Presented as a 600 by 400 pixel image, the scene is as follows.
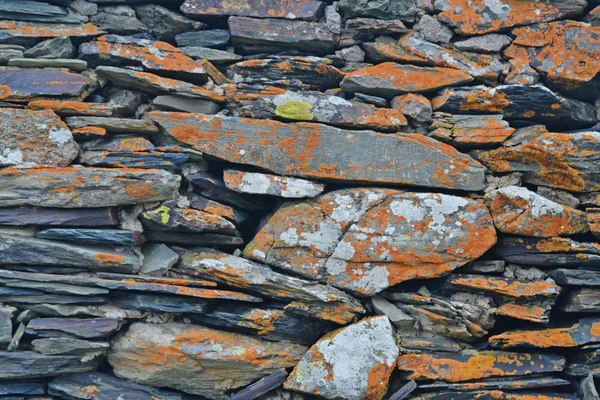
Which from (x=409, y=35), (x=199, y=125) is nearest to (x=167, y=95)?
(x=199, y=125)

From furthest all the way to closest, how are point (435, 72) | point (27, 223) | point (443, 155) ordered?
point (435, 72) < point (443, 155) < point (27, 223)

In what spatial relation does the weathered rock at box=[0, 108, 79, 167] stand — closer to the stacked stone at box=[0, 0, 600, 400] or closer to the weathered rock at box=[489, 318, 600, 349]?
the stacked stone at box=[0, 0, 600, 400]

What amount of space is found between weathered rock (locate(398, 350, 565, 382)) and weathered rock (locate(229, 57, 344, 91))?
3.15 m

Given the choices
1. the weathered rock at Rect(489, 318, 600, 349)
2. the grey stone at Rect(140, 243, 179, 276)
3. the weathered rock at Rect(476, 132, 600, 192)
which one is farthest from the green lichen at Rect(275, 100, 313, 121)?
the weathered rock at Rect(489, 318, 600, 349)

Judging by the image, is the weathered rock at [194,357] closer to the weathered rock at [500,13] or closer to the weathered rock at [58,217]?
the weathered rock at [58,217]

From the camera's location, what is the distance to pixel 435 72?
5941 mm

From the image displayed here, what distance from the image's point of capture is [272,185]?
549 cm

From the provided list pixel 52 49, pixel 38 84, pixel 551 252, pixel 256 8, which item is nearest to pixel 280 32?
pixel 256 8

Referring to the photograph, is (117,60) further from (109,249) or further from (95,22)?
(109,249)

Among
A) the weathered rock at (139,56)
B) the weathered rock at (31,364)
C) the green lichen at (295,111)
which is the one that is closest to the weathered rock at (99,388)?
the weathered rock at (31,364)

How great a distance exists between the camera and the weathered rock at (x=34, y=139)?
5293mm

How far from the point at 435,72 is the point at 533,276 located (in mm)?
2464

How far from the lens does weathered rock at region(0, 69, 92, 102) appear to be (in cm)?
550

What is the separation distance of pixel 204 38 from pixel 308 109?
1576 millimetres
